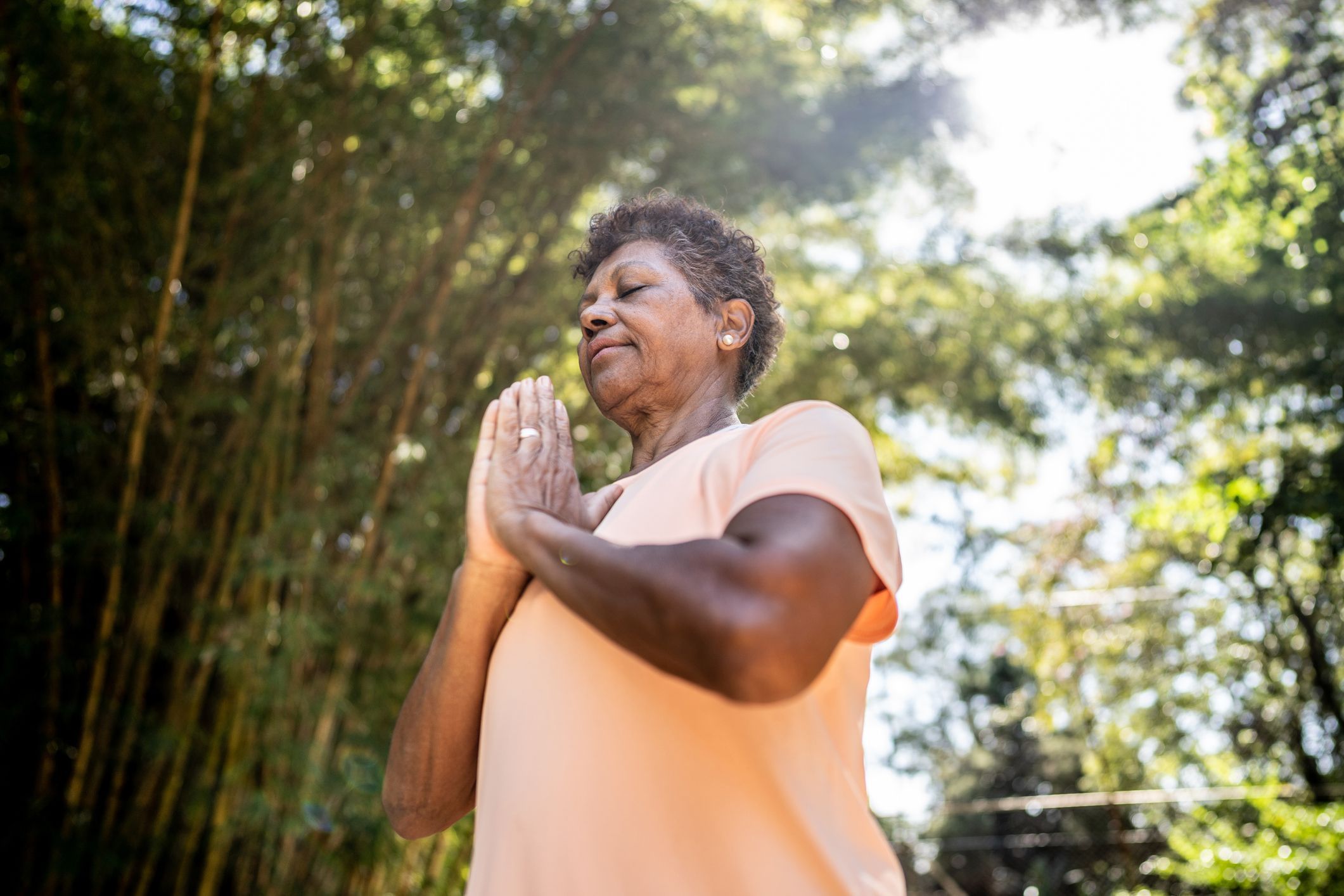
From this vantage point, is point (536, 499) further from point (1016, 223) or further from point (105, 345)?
point (1016, 223)

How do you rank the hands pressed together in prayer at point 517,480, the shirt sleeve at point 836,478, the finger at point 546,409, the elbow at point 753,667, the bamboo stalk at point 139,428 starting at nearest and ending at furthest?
the elbow at point 753,667, the shirt sleeve at point 836,478, the hands pressed together in prayer at point 517,480, the finger at point 546,409, the bamboo stalk at point 139,428

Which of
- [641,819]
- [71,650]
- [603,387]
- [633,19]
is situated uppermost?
[633,19]

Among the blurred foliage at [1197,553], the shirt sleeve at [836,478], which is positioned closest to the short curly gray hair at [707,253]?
the shirt sleeve at [836,478]

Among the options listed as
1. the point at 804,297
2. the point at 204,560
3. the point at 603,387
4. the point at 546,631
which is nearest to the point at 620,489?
the point at 603,387

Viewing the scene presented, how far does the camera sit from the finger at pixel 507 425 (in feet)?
3.61

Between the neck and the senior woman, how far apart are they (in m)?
0.11

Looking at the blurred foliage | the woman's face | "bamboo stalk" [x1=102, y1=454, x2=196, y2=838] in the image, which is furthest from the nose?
the blurred foliage

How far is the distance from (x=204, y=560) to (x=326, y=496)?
0.59m

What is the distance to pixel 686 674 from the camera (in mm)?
813

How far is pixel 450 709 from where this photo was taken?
1.11m

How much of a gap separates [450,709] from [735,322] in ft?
1.88

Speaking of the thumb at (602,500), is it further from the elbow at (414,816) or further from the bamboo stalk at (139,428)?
the bamboo stalk at (139,428)

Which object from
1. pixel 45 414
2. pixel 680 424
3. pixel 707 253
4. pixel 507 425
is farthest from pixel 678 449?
pixel 45 414

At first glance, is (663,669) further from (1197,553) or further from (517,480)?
(1197,553)
